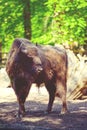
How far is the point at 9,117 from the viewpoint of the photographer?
9.66m

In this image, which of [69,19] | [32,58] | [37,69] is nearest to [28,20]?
[69,19]

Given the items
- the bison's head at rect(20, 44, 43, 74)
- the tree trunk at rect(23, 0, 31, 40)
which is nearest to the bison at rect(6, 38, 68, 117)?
the bison's head at rect(20, 44, 43, 74)

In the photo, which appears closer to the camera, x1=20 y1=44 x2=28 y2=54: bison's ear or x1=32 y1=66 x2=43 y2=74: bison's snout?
x1=32 y1=66 x2=43 y2=74: bison's snout

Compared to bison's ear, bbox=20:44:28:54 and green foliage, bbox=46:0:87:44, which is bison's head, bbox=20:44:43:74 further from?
green foliage, bbox=46:0:87:44

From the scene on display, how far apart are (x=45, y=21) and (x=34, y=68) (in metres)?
16.1

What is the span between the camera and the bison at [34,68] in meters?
9.05

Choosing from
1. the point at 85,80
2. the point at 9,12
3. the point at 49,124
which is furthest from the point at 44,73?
the point at 9,12

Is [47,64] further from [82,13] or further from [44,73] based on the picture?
[82,13]

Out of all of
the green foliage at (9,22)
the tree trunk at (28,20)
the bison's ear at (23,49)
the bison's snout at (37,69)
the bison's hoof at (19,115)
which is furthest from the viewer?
the green foliage at (9,22)

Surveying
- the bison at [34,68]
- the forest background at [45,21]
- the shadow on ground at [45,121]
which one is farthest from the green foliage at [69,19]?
the bison at [34,68]

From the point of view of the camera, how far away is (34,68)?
8930mm

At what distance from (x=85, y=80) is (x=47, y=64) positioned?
5.29m

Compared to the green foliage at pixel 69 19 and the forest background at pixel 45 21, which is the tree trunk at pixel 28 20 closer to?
the forest background at pixel 45 21

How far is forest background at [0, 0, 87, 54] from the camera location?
22.8 m
